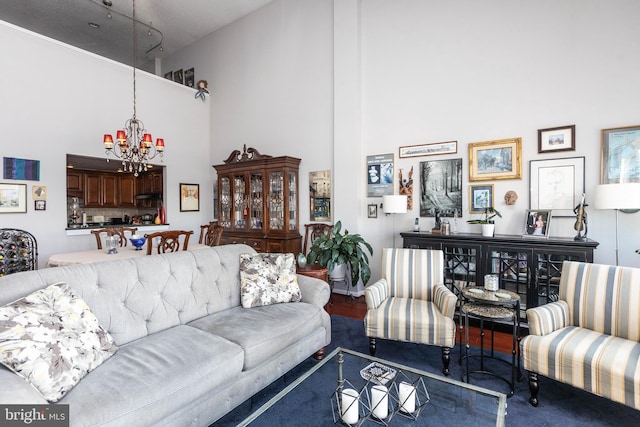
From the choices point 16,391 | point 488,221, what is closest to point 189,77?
point 488,221

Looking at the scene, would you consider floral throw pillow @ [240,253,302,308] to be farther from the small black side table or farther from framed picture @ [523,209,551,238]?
framed picture @ [523,209,551,238]

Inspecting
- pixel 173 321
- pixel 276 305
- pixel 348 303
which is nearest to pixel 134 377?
pixel 173 321

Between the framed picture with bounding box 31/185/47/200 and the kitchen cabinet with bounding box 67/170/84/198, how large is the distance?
2.80m

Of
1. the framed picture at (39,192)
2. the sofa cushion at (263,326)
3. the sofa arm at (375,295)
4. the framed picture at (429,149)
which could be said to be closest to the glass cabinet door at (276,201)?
the framed picture at (429,149)

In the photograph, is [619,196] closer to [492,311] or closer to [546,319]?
[546,319]

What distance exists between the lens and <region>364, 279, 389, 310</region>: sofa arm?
103 inches

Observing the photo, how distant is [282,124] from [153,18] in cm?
315

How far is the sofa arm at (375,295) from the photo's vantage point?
2.62 metres

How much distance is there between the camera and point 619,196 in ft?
8.26

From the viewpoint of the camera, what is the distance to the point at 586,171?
3.08 metres

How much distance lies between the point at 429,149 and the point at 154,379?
3.65 m

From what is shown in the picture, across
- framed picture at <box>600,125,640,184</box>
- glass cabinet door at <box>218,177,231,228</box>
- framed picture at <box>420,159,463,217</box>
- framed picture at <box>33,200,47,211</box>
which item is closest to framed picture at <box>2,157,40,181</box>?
framed picture at <box>33,200,47,211</box>

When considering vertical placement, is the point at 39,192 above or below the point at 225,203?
above

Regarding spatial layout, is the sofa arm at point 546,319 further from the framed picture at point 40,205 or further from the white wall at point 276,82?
the framed picture at point 40,205
